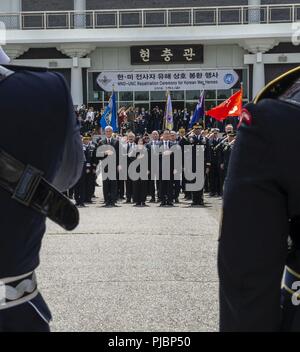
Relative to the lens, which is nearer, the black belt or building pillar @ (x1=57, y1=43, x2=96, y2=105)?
the black belt


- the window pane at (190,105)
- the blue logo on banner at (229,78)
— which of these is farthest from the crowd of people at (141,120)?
the blue logo on banner at (229,78)

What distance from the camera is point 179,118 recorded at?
28.4 m

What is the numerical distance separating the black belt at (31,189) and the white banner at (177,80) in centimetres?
2938

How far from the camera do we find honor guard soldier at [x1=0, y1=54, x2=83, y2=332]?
1814mm

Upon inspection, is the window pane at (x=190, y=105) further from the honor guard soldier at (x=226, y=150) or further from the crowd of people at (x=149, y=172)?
the honor guard soldier at (x=226, y=150)

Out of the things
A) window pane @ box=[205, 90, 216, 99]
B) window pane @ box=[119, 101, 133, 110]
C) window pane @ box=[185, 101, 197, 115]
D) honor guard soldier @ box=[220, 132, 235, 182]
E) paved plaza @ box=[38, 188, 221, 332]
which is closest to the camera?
paved plaza @ box=[38, 188, 221, 332]

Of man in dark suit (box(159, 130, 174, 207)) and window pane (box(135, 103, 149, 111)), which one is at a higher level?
man in dark suit (box(159, 130, 174, 207))

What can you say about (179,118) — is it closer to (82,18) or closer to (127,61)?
(127,61)

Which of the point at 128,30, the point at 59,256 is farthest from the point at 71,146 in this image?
the point at 128,30

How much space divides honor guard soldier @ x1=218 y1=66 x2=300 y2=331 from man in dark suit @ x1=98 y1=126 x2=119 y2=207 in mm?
12035

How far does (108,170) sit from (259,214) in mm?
12933

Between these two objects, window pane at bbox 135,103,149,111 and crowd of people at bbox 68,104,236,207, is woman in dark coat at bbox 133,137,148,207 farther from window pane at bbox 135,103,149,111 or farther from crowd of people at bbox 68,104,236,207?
window pane at bbox 135,103,149,111

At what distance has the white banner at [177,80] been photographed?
31000 mm

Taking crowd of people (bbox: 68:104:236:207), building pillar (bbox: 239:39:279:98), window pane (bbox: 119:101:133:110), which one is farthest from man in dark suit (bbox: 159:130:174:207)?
window pane (bbox: 119:101:133:110)
